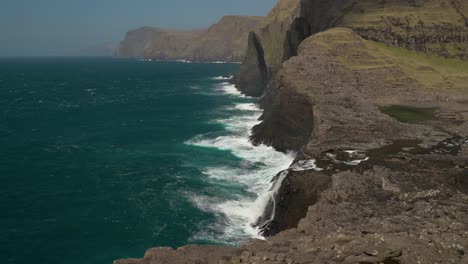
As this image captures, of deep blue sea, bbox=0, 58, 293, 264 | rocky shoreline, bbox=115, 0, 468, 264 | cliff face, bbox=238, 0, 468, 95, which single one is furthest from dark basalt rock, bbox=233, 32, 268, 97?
rocky shoreline, bbox=115, 0, 468, 264

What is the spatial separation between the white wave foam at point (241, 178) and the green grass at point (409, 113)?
1611cm

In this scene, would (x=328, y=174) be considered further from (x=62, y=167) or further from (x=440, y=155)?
(x=62, y=167)

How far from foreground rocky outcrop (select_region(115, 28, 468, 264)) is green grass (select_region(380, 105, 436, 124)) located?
109cm

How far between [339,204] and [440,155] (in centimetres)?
1629

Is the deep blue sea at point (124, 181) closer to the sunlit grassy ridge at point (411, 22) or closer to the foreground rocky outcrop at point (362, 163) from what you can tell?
the foreground rocky outcrop at point (362, 163)

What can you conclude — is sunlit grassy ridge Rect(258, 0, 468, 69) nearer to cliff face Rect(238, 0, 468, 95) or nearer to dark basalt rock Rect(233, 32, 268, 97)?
cliff face Rect(238, 0, 468, 95)

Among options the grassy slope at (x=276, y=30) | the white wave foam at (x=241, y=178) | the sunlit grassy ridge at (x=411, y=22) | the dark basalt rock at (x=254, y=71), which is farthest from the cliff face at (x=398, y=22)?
the grassy slope at (x=276, y=30)

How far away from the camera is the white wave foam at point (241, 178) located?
41344 mm

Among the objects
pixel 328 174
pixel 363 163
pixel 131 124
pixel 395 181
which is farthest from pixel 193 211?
pixel 131 124

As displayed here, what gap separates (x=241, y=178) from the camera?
Result: 5516 centimetres

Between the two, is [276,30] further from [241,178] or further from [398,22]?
[241,178]

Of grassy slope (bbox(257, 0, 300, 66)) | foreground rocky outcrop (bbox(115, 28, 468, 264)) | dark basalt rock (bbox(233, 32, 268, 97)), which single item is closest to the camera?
foreground rocky outcrop (bbox(115, 28, 468, 264))

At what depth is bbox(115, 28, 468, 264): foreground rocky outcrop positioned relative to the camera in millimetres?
22078

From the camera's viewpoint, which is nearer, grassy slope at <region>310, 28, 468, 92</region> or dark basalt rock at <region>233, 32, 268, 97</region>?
grassy slope at <region>310, 28, 468, 92</region>
